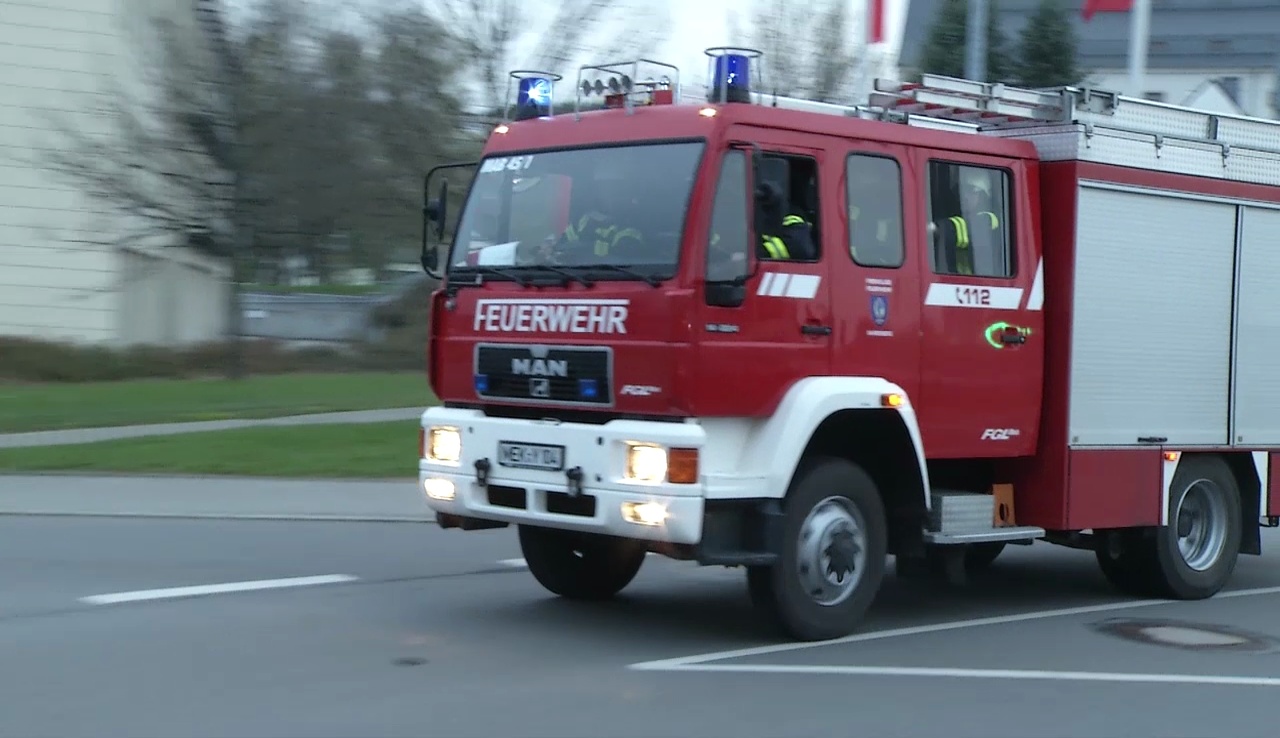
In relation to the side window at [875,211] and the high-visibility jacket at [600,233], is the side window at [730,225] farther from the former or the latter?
the side window at [875,211]

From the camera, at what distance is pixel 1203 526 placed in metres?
11.1

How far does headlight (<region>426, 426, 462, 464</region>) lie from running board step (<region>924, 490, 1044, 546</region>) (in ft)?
9.08

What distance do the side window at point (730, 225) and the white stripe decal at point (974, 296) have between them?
1.49 meters

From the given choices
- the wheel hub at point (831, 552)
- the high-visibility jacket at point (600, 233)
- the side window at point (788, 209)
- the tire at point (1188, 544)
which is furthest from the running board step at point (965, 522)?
the high-visibility jacket at point (600, 233)

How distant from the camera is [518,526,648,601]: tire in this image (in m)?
9.99

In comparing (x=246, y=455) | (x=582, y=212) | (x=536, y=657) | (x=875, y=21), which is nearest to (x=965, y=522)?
(x=536, y=657)

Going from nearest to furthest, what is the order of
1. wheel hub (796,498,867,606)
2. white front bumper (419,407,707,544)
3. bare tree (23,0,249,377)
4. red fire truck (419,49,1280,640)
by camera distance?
white front bumper (419,407,707,544) → red fire truck (419,49,1280,640) → wheel hub (796,498,867,606) → bare tree (23,0,249,377)

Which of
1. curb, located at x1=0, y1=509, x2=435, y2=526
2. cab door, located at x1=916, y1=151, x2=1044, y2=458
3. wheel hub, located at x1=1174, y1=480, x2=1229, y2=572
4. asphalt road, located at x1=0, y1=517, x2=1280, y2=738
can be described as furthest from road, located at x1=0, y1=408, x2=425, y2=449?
cab door, located at x1=916, y1=151, x2=1044, y2=458

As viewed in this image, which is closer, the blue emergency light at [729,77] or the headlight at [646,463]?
the headlight at [646,463]

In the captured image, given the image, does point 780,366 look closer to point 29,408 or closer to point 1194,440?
point 1194,440

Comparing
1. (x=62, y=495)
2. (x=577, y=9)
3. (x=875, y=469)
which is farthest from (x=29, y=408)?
(x=875, y=469)

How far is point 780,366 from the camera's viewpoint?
8359 mm

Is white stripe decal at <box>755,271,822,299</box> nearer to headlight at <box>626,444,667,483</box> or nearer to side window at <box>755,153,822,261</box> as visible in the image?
side window at <box>755,153,822,261</box>

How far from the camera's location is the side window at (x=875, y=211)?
880 cm
